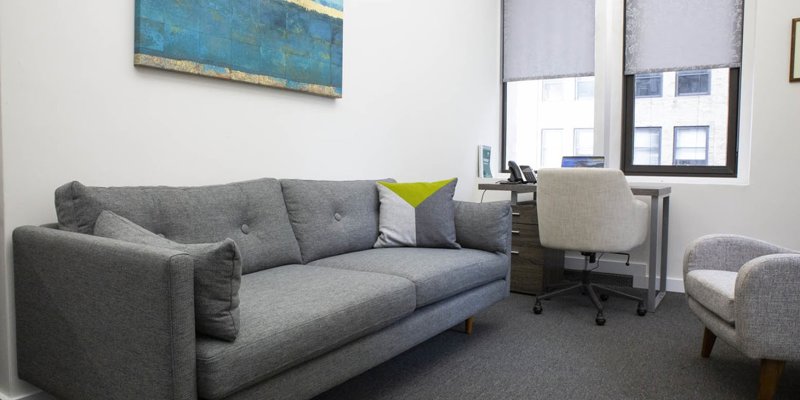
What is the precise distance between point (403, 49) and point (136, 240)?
8.31 feet

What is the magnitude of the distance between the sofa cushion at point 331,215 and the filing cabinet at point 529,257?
128 cm

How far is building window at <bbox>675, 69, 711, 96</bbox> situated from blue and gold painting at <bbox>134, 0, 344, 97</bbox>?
266 centimetres

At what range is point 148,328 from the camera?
142 centimetres

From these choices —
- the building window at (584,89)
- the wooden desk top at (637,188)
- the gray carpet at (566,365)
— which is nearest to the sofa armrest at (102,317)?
the gray carpet at (566,365)

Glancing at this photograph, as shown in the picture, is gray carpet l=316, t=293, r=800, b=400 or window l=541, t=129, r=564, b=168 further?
window l=541, t=129, r=564, b=168

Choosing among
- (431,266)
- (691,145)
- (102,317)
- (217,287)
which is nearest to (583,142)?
(691,145)

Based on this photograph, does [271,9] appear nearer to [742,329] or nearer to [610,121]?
[742,329]

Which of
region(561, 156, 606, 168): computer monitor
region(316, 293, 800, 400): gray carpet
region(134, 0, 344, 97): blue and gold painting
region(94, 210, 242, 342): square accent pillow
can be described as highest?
region(134, 0, 344, 97): blue and gold painting

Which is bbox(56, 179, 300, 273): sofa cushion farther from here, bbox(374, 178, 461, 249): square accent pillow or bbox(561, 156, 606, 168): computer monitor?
bbox(561, 156, 606, 168): computer monitor

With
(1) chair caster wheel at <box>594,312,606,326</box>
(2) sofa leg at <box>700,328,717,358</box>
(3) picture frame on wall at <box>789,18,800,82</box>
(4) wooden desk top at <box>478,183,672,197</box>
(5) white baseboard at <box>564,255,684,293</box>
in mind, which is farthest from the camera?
(5) white baseboard at <box>564,255,684,293</box>

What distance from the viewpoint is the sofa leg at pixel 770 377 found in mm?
2033

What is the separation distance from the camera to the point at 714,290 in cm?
228

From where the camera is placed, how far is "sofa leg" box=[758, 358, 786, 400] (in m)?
2.03

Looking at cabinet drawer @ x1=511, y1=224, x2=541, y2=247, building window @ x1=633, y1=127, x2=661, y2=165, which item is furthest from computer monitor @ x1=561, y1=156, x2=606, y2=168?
cabinet drawer @ x1=511, y1=224, x2=541, y2=247
